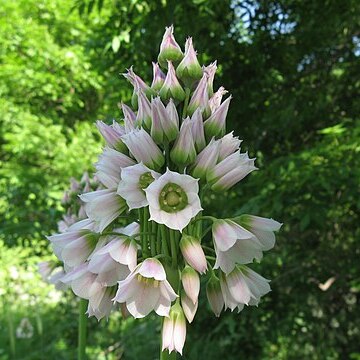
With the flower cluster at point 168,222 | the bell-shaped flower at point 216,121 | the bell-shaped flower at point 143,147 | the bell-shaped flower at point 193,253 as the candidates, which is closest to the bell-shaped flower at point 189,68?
the flower cluster at point 168,222

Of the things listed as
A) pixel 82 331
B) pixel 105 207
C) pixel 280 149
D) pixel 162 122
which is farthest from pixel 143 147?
pixel 280 149

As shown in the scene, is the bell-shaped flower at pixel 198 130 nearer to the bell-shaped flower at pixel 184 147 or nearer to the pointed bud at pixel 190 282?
the bell-shaped flower at pixel 184 147

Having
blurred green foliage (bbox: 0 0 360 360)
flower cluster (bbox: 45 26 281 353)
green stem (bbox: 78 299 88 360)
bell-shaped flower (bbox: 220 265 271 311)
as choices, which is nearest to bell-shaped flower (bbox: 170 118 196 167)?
flower cluster (bbox: 45 26 281 353)

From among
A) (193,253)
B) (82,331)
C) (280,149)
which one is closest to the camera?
(193,253)

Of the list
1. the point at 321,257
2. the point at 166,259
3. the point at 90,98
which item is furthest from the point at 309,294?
the point at 90,98

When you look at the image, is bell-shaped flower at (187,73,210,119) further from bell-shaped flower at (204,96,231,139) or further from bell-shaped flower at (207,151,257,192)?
bell-shaped flower at (207,151,257,192)

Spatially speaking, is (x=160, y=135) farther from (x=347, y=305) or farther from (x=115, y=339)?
(x=115, y=339)

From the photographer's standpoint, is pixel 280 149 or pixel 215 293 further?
pixel 280 149

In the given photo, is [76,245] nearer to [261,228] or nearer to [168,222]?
[168,222]
